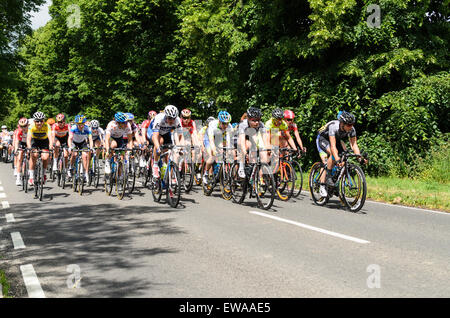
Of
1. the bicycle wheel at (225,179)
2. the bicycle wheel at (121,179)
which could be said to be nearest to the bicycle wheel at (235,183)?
the bicycle wheel at (225,179)

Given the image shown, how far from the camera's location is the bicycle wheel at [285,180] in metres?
10.8

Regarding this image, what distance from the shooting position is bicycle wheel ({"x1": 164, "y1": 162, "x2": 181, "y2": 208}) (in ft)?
31.5

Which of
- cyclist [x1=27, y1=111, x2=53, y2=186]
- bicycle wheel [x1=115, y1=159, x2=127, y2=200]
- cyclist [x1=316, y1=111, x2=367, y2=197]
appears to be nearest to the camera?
cyclist [x1=316, y1=111, x2=367, y2=197]

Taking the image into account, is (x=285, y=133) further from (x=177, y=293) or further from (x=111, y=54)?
(x=111, y=54)

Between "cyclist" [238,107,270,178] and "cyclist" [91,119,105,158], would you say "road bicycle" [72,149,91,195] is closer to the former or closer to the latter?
"cyclist" [91,119,105,158]

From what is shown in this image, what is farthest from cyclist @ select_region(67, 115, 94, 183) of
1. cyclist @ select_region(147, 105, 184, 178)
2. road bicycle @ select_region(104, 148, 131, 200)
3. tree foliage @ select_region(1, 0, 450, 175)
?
tree foliage @ select_region(1, 0, 450, 175)

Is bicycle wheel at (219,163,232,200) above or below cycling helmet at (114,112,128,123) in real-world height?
below

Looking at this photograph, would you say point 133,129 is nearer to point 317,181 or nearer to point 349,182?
point 317,181

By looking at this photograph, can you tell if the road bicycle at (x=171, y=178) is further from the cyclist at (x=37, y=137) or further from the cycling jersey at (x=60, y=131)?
the cycling jersey at (x=60, y=131)

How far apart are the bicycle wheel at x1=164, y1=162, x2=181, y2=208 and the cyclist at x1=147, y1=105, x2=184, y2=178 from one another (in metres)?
0.36


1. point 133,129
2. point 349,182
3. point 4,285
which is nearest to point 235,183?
point 349,182

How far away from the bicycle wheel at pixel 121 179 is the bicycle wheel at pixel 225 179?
230cm

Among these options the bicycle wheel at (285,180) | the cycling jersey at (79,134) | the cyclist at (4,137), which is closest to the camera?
the bicycle wheel at (285,180)
